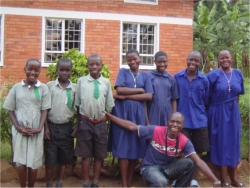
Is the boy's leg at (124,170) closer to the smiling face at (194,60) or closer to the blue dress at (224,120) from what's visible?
the blue dress at (224,120)

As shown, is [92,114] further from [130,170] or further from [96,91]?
[130,170]

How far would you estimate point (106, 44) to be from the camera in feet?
36.8

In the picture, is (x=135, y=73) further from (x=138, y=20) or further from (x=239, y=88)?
(x=138, y=20)

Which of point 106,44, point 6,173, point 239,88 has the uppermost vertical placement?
point 106,44

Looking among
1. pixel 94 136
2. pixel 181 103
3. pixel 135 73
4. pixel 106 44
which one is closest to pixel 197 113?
pixel 181 103

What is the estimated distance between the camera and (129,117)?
4.79m

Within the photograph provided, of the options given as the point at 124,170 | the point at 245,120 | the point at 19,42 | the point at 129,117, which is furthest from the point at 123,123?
the point at 19,42

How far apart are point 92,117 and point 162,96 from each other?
3.06 feet

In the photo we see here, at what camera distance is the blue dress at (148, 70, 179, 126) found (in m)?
4.84

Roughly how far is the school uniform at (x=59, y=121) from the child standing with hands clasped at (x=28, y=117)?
0.39 feet

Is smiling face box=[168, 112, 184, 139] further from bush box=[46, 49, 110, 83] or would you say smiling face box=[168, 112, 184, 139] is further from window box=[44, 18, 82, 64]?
window box=[44, 18, 82, 64]

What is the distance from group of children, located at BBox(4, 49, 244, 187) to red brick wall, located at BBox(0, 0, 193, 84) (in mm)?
6104

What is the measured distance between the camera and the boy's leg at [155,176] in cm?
425

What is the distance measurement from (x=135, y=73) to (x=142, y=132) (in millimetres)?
794
